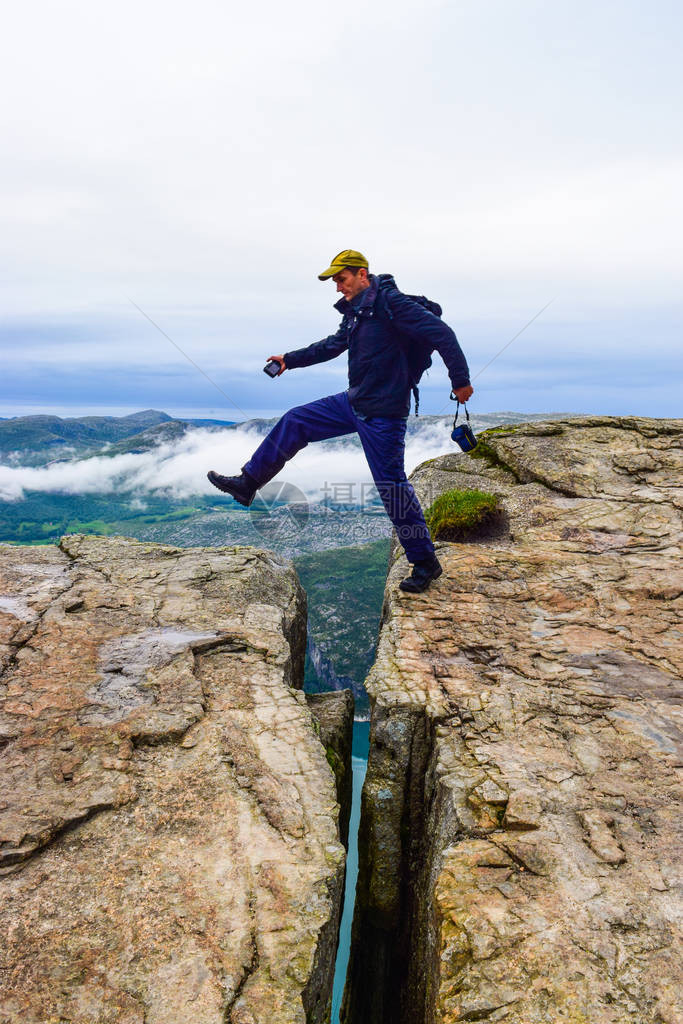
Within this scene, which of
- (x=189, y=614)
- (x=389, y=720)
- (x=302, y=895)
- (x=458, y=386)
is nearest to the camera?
(x=302, y=895)

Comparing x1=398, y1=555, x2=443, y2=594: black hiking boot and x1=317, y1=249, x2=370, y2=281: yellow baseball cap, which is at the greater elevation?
x1=317, y1=249, x2=370, y2=281: yellow baseball cap

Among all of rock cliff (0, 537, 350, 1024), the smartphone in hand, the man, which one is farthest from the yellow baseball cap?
rock cliff (0, 537, 350, 1024)

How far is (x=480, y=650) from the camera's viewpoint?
26.9 feet

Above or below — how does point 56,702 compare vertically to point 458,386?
below

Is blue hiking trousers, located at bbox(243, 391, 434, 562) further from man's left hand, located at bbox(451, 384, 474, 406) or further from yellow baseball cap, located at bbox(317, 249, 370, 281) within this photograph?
yellow baseball cap, located at bbox(317, 249, 370, 281)

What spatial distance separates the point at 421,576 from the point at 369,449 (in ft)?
8.56

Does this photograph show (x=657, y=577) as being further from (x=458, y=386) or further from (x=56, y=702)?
(x=56, y=702)

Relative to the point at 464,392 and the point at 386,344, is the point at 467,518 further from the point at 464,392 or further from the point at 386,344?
the point at 386,344

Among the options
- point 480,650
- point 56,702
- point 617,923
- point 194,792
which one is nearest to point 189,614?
point 56,702

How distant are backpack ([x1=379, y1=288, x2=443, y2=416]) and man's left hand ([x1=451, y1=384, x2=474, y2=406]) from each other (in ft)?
2.92

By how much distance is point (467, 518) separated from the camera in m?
12.7

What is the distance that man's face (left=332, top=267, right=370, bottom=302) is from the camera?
9.01m

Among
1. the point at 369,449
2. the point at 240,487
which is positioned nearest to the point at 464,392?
the point at 369,449

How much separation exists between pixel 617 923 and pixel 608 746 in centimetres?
217
